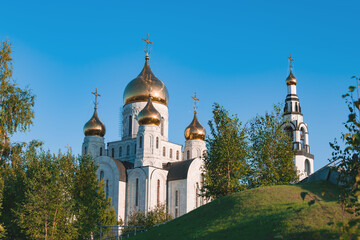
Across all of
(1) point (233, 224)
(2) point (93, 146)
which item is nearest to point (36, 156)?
(1) point (233, 224)

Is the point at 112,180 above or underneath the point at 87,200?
above

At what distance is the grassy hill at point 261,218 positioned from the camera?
12.0 metres

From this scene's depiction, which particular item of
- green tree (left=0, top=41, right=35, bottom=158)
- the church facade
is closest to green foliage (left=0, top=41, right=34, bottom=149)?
green tree (left=0, top=41, right=35, bottom=158)

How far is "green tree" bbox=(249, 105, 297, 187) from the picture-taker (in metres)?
24.1

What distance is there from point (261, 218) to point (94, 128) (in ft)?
100

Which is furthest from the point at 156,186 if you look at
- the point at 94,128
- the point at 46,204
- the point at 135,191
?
the point at 46,204

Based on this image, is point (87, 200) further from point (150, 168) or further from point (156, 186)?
point (156, 186)

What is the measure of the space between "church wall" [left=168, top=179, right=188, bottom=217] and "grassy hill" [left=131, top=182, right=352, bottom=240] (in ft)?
58.8

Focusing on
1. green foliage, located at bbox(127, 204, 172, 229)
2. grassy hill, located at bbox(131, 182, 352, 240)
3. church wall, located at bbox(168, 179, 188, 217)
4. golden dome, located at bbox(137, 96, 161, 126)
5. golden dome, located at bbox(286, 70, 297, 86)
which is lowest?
grassy hill, located at bbox(131, 182, 352, 240)

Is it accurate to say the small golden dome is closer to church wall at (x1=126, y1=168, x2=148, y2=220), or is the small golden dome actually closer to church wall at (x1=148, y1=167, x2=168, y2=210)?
church wall at (x1=148, y1=167, x2=168, y2=210)

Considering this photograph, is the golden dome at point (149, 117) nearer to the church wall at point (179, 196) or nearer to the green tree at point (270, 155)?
the church wall at point (179, 196)

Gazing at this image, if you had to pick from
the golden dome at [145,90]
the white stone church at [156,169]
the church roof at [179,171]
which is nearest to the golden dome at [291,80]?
the white stone church at [156,169]

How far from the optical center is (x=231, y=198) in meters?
16.9

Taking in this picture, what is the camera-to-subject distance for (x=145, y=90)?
41469mm
